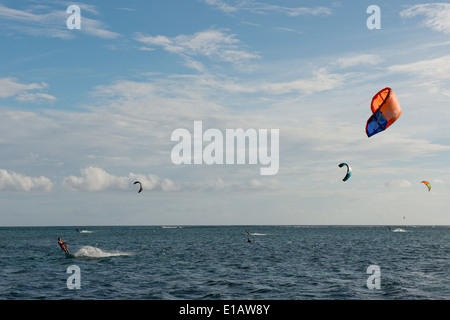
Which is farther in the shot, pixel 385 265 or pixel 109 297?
pixel 385 265

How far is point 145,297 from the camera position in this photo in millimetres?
23547

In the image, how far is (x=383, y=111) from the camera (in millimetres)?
27359

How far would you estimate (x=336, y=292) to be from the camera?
82.5 feet

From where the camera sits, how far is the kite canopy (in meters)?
27.1

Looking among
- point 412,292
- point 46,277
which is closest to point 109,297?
point 46,277

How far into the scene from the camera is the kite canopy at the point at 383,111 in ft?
88.8

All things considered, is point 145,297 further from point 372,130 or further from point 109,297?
point 372,130
